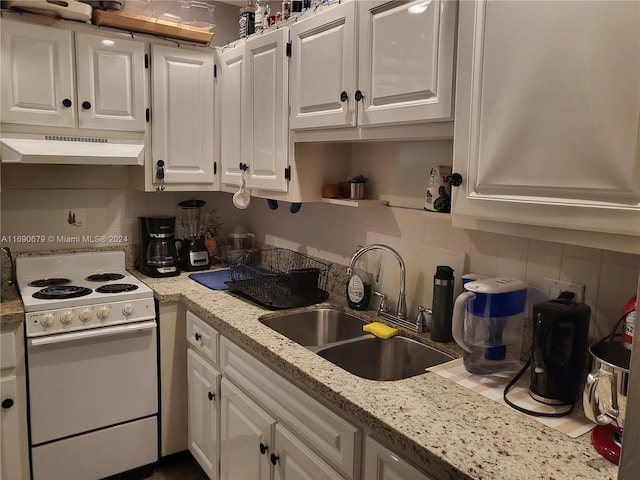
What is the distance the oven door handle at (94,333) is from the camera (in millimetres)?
2148

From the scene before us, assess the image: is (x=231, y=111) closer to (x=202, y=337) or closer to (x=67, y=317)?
(x=202, y=337)

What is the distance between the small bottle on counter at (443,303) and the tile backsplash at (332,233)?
10 cm

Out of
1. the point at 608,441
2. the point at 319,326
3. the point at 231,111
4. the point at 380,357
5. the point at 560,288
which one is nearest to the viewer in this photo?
the point at 608,441

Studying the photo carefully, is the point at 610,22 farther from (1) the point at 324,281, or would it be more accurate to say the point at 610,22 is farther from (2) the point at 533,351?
(1) the point at 324,281

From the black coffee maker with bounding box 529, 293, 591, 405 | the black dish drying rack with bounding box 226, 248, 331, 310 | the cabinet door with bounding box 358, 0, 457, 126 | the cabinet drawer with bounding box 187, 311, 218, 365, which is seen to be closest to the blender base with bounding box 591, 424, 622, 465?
the black coffee maker with bounding box 529, 293, 591, 405

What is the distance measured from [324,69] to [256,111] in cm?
58

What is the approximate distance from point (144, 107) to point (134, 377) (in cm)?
136

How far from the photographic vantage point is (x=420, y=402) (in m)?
1.35

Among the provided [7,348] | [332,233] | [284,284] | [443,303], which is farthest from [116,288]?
[443,303]

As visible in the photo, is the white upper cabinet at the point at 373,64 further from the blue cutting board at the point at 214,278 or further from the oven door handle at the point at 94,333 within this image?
the oven door handle at the point at 94,333

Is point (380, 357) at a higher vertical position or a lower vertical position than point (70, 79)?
lower

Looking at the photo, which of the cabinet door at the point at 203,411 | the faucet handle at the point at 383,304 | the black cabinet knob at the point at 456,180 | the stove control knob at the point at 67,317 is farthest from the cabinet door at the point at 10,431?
the black cabinet knob at the point at 456,180

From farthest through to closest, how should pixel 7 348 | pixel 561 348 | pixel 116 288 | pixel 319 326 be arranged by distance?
pixel 116 288
pixel 319 326
pixel 7 348
pixel 561 348

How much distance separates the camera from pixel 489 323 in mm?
1495
